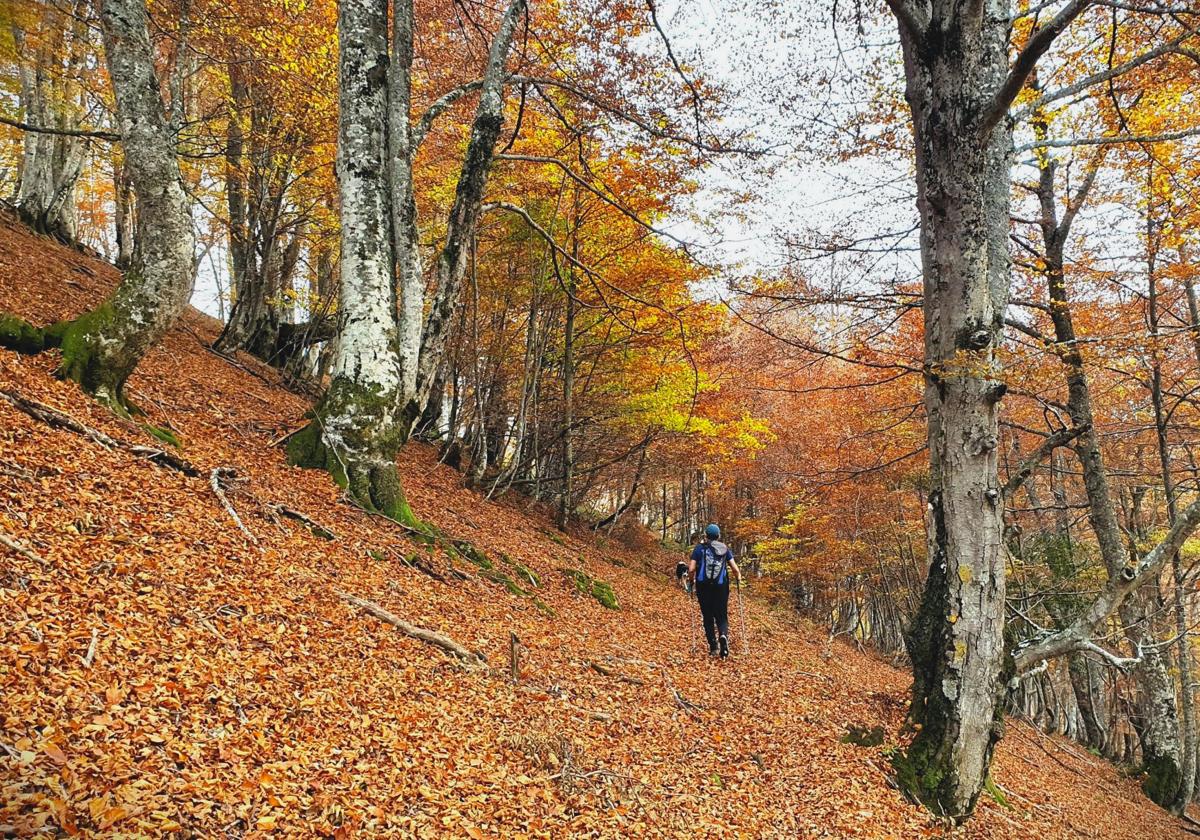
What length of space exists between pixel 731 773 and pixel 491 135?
7.67 m

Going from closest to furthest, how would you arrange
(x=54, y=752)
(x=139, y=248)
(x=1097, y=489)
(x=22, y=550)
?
(x=54, y=752)
(x=22, y=550)
(x=139, y=248)
(x=1097, y=489)

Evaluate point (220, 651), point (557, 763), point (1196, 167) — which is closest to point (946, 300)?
point (557, 763)

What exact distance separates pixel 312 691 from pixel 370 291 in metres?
4.29

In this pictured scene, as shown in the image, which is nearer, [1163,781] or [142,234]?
[142,234]

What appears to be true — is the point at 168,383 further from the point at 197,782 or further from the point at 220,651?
the point at 197,782

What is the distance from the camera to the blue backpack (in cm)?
816

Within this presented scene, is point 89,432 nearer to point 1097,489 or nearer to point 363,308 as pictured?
point 363,308

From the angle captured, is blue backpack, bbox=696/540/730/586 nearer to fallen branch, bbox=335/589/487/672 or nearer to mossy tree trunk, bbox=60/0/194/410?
fallen branch, bbox=335/589/487/672

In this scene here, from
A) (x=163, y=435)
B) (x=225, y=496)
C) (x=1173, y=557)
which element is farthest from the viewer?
(x=1173, y=557)

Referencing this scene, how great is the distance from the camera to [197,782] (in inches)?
91.3

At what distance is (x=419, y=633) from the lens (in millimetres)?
4645

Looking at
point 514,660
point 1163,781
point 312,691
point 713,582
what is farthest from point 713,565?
Answer: point 1163,781

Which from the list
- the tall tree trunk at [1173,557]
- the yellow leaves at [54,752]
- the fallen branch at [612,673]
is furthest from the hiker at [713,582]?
the tall tree trunk at [1173,557]

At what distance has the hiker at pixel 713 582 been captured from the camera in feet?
26.8
